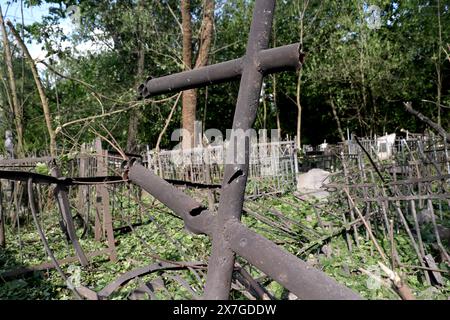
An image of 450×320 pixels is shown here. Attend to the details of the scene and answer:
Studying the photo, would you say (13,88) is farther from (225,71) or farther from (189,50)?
(225,71)

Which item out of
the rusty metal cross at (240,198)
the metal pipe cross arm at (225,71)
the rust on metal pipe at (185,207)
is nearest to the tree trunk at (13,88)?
the metal pipe cross arm at (225,71)

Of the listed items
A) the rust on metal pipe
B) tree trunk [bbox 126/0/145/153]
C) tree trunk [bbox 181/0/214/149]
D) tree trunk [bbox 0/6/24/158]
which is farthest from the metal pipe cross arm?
tree trunk [bbox 126/0/145/153]

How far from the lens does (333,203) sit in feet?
21.5

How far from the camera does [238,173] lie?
4.12 feet

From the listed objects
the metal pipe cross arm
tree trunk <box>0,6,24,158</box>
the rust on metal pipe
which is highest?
tree trunk <box>0,6,24,158</box>

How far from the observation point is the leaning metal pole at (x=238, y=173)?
1.20 m

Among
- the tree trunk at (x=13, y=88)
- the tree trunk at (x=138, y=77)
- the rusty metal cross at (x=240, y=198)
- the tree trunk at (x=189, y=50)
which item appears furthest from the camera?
the tree trunk at (x=138, y=77)

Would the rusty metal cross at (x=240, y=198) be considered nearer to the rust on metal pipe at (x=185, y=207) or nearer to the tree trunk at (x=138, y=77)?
the rust on metal pipe at (x=185, y=207)

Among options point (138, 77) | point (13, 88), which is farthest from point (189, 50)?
point (13, 88)

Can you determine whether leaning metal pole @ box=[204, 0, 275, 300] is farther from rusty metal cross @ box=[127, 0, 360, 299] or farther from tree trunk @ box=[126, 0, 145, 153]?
tree trunk @ box=[126, 0, 145, 153]

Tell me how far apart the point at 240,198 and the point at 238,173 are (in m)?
0.08

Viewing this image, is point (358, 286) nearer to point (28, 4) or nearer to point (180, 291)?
point (180, 291)

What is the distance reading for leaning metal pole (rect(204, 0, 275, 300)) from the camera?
1195 millimetres
